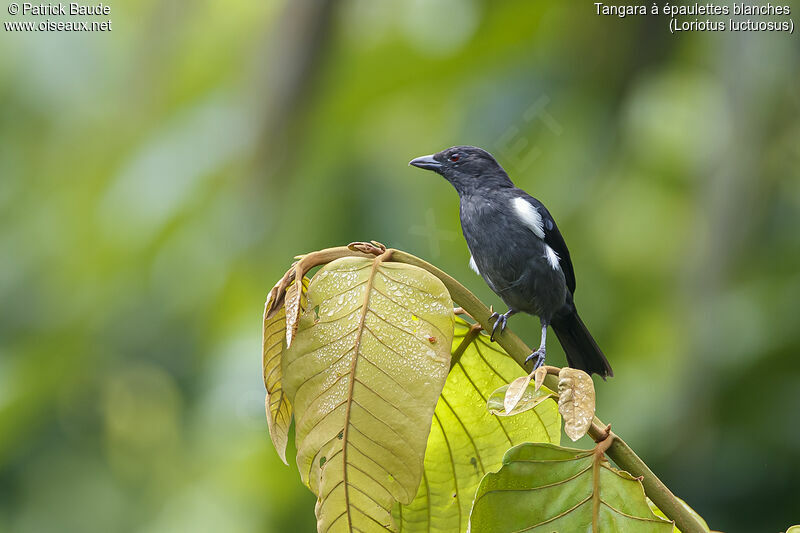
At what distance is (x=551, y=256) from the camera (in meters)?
1.83

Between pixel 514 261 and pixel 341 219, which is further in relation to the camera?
pixel 341 219

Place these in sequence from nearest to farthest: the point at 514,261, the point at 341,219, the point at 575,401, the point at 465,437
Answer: the point at 575,401, the point at 465,437, the point at 514,261, the point at 341,219

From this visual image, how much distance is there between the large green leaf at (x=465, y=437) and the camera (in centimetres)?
102

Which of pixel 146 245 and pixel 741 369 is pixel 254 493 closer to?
pixel 146 245

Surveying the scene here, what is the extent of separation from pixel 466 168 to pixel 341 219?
1.77m

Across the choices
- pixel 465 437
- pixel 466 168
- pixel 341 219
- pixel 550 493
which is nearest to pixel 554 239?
pixel 466 168

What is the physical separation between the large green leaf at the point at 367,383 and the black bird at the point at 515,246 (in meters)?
0.91

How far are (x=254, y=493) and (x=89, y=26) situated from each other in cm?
274

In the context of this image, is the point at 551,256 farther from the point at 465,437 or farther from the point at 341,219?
the point at 341,219

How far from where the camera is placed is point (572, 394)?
0.81 metres

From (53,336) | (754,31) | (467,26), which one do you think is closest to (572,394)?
(754,31)

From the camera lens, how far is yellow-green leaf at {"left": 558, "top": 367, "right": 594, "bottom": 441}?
0.77m

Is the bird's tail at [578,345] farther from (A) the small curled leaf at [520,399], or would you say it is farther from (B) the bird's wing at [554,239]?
(A) the small curled leaf at [520,399]

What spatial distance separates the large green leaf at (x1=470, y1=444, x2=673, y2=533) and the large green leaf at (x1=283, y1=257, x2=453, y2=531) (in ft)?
0.34
